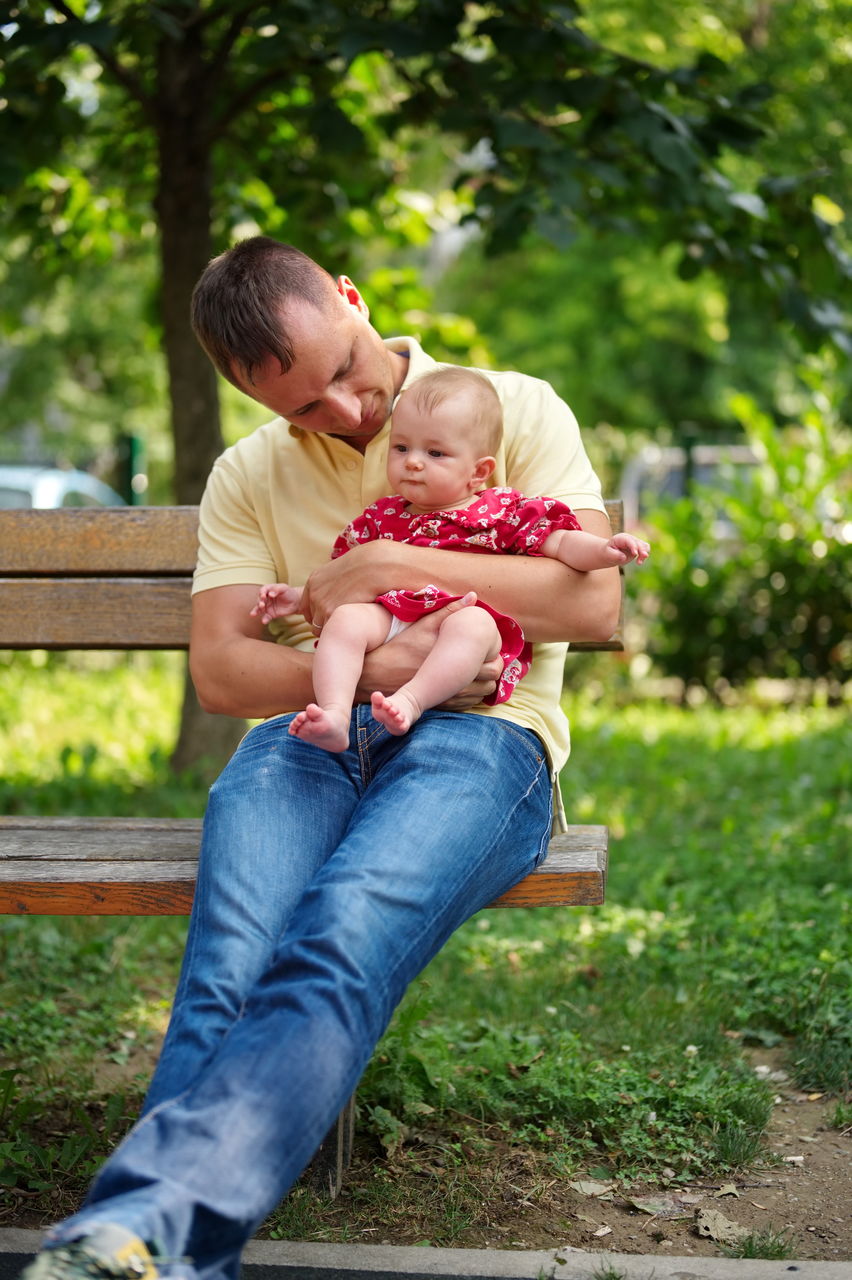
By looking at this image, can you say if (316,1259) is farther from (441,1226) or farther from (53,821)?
(53,821)

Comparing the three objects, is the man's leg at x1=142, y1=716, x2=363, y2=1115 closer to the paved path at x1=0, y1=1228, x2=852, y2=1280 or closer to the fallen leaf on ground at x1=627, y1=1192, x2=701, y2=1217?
the paved path at x1=0, y1=1228, x2=852, y2=1280

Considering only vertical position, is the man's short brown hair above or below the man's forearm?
above

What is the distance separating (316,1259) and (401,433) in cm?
141

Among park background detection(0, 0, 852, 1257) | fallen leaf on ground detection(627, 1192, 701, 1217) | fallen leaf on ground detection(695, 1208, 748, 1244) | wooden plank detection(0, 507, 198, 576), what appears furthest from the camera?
wooden plank detection(0, 507, 198, 576)

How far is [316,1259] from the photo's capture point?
2143 mm

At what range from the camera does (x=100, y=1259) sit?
1.51 meters

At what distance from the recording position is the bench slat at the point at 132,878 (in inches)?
93.3

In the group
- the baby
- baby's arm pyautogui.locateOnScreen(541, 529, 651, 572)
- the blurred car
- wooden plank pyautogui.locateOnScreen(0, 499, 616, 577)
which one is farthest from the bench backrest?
the blurred car

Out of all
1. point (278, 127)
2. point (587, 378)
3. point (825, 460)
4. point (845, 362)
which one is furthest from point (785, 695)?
point (587, 378)

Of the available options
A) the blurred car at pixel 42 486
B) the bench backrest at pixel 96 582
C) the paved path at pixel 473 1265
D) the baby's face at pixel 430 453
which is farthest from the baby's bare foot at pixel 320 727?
the blurred car at pixel 42 486

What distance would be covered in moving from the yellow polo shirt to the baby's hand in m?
0.25

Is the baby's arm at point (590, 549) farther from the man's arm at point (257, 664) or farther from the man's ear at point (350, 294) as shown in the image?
the man's ear at point (350, 294)

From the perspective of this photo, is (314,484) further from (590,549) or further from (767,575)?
(767,575)

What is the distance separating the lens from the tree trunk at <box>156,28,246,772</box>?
5238 mm
